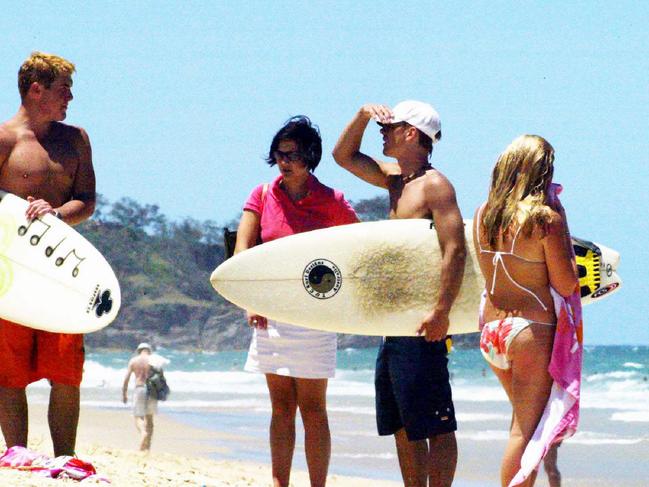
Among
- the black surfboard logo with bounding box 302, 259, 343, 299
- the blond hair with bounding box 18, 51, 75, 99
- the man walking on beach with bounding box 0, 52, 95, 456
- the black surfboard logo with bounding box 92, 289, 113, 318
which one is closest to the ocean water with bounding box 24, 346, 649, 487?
the black surfboard logo with bounding box 302, 259, 343, 299

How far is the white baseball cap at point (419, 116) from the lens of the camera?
5.12 meters

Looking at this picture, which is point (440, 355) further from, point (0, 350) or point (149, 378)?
point (149, 378)

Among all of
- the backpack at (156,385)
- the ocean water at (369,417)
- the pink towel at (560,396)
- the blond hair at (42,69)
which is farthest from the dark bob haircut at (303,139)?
Answer: the backpack at (156,385)

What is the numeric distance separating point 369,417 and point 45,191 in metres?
15.0

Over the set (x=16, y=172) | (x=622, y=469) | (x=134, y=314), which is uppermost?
(x=134, y=314)

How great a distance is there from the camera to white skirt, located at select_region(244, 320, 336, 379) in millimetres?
5316

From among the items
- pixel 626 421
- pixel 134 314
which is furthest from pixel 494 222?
pixel 134 314

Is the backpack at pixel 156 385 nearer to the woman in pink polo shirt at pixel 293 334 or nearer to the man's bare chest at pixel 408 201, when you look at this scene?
the woman in pink polo shirt at pixel 293 334

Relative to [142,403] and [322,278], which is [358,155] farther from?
[142,403]

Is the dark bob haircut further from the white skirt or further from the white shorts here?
the white shorts

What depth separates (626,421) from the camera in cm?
1966

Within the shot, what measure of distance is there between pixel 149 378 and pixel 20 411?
7744mm

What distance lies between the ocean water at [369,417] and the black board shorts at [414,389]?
21.3 feet

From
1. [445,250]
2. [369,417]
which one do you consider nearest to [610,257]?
[445,250]
